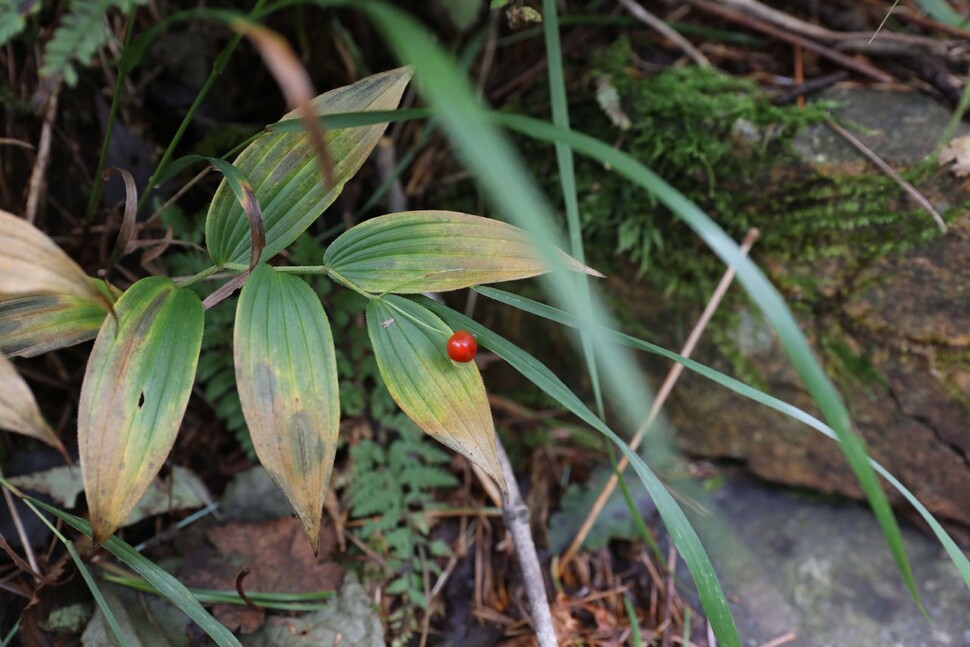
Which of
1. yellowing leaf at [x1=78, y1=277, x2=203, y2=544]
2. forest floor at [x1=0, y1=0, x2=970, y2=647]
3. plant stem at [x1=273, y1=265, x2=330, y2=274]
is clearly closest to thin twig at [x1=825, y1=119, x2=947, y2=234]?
forest floor at [x1=0, y1=0, x2=970, y2=647]

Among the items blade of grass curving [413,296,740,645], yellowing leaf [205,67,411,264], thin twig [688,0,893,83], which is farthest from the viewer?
thin twig [688,0,893,83]

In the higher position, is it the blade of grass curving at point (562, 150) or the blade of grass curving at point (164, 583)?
the blade of grass curving at point (562, 150)

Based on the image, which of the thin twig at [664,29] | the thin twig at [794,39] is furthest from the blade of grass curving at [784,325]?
the thin twig at [794,39]

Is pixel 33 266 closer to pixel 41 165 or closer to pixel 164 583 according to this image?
pixel 164 583

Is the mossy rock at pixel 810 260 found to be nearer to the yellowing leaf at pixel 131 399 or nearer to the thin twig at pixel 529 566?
the thin twig at pixel 529 566

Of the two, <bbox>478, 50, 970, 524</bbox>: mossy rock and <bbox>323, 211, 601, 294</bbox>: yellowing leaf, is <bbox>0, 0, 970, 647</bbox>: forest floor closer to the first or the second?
<bbox>478, 50, 970, 524</bbox>: mossy rock

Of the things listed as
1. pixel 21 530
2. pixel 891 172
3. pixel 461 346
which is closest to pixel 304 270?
pixel 461 346
